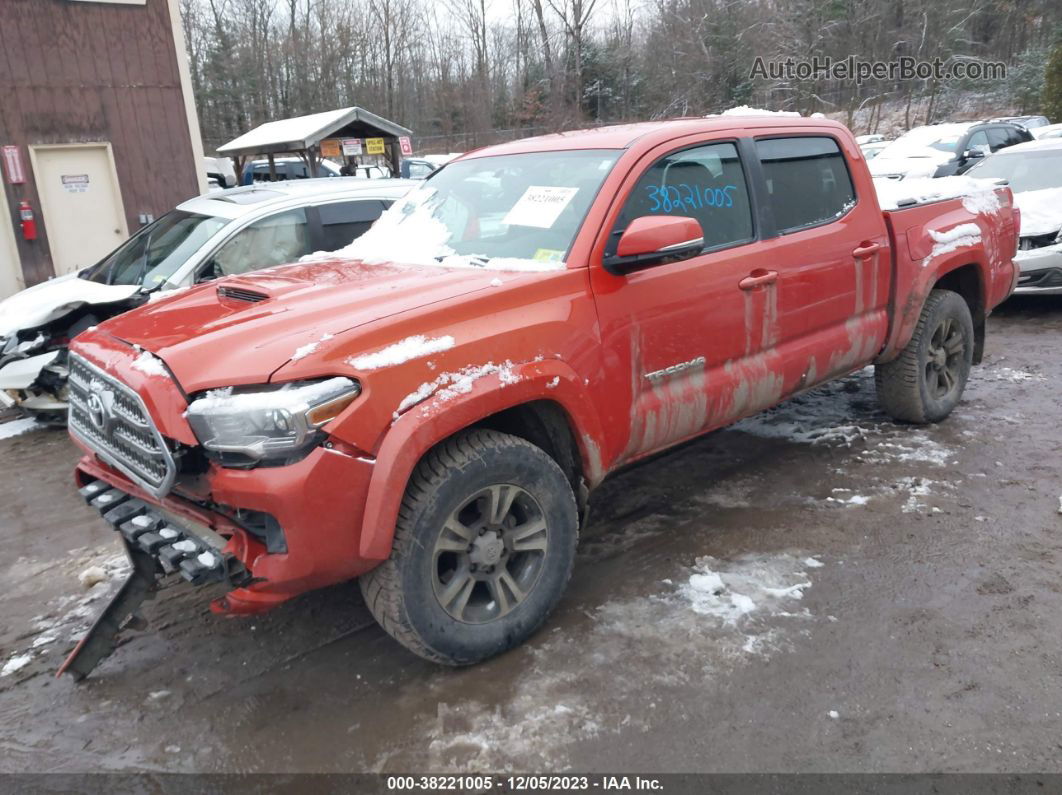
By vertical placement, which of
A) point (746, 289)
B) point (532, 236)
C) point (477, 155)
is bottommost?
point (746, 289)

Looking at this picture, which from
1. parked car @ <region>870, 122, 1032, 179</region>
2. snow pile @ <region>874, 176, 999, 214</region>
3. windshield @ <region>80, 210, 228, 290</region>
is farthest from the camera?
parked car @ <region>870, 122, 1032, 179</region>

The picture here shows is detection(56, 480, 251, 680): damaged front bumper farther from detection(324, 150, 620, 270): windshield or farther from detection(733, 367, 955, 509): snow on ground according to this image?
detection(733, 367, 955, 509): snow on ground

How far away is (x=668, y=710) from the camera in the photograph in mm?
2842

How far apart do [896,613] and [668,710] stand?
3.74ft

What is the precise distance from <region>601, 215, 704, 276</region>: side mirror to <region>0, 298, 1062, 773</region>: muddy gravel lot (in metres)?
1.41

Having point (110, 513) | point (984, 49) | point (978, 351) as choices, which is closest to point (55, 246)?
point (110, 513)

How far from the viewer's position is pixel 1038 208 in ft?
28.0

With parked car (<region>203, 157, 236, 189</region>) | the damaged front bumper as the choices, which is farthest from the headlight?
parked car (<region>203, 157, 236, 189</region>)

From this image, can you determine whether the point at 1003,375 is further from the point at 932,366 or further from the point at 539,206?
the point at 539,206

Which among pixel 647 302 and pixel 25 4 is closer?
pixel 647 302

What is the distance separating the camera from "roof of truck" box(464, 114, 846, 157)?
3770 millimetres

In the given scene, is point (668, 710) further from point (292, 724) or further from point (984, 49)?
point (984, 49)

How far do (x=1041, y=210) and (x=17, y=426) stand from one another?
9.73m

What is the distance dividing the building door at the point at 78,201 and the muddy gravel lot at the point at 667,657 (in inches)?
355
